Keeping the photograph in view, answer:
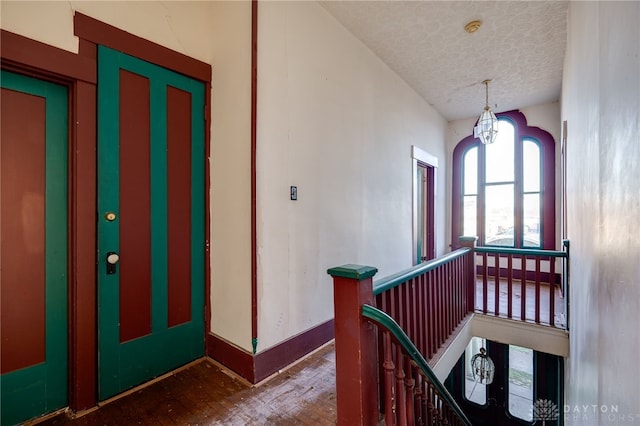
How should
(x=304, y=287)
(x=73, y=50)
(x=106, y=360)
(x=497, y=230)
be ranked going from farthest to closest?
(x=497, y=230), (x=304, y=287), (x=106, y=360), (x=73, y=50)

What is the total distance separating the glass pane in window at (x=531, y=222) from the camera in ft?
16.0

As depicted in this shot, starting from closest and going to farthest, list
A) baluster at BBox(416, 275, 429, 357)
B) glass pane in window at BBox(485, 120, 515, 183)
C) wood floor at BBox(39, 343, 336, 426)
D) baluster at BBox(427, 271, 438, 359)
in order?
1. wood floor at BBox(39, 343, 336, 426)
2. baluster at BBox(416, 275, 429, 357)
3. baluster at BBox(427, 271, 438, 359)
4. glass pane in window at BBox(485, 120, 515, 183)

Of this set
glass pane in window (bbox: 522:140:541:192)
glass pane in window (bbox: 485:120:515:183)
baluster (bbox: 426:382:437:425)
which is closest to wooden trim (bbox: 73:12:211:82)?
baluster (bbox: 426:382:437:425)

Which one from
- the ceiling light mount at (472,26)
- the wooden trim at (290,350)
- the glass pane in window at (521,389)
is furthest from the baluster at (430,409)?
the glass pane in window at (521,389)

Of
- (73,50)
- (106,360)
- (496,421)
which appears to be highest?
(73,50)

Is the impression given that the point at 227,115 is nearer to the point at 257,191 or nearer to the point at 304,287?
the point at 257,191

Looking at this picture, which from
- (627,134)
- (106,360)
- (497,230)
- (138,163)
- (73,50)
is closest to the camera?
(627,134)

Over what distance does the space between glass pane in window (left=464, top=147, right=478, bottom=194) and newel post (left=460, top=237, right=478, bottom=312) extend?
268 centimetres

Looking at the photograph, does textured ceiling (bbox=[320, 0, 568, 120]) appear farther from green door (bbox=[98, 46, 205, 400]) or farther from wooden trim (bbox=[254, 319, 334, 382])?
wooden trim (bbox=[254, 319, 334, 382])

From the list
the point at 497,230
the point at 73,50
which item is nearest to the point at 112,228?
the point at 73,50

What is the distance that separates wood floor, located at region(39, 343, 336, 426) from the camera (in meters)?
1.56

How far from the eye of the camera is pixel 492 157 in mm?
5289

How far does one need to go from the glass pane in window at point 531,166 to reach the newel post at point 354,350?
508cm

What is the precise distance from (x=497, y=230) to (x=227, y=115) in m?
5.22
